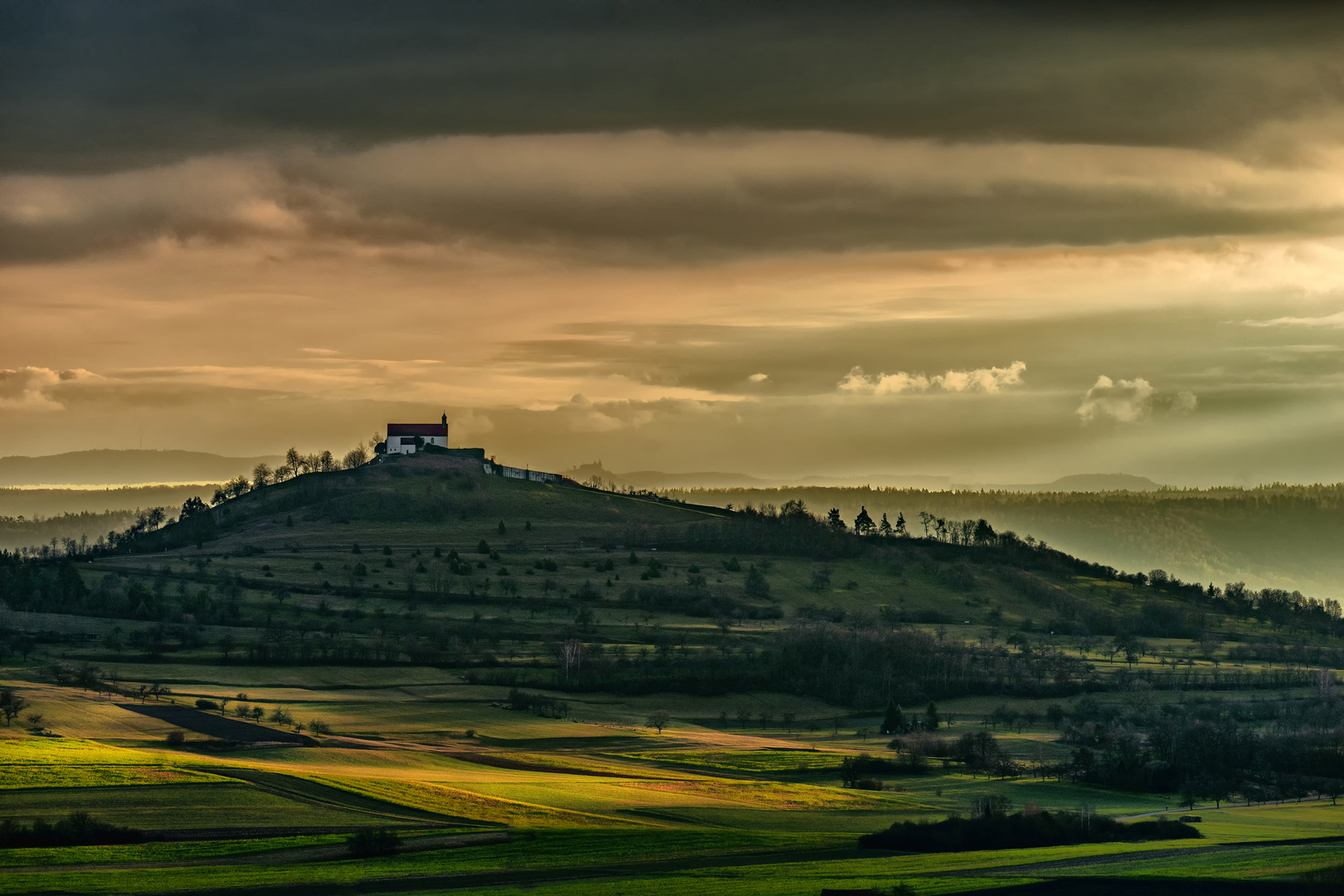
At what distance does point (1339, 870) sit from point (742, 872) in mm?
37845

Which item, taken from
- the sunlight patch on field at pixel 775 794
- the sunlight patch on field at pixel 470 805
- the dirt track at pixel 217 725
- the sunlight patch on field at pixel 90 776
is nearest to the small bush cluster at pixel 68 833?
the sunlight patch on field at pixel 90 776

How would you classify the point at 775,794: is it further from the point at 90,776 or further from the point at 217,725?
the point at 217,725

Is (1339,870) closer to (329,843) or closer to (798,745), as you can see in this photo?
(329,843)

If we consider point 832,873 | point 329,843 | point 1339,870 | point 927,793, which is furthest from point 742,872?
point 927,793

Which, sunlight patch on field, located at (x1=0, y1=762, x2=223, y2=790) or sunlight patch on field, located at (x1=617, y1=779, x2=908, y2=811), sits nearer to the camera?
sunlight patch on field, located at (x1=0, y1=762, x2=223, y2=790)

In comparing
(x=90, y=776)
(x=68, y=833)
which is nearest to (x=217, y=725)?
(x=90, y=776)

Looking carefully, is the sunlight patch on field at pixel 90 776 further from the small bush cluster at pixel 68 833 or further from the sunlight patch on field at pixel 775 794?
the sunlight patch on field at pixel 775 794

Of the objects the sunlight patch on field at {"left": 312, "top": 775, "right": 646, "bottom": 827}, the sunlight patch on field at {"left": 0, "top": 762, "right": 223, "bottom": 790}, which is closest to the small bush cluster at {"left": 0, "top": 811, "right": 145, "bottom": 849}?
the sunlight patch on field at {"left": 0, "top": 762, "right": 223, "bottom": 790}

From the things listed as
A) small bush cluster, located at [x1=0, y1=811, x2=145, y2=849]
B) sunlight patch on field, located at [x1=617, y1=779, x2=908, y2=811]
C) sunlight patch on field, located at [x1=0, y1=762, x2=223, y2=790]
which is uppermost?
sunlight patch on field, located at [x1=0, y1=762, x2=223, y2=790]

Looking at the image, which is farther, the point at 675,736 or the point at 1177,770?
the point at 675,736

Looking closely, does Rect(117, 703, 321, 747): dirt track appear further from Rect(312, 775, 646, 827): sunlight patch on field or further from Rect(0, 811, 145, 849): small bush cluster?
Rect(0, 811, 145, 849): small bush cluster

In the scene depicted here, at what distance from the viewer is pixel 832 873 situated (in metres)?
99.4

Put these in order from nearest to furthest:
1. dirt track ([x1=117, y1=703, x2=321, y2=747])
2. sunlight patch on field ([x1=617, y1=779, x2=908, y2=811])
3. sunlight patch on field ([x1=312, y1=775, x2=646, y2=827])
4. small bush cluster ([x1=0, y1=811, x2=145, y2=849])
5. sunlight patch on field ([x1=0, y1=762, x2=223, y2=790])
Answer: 1. small bush cluster ([x1=0, y1=811, x2=145, y2=849])
2. sunlight patch on field ([x1=312, y1=775, x2=646, y2=827])
3. sunlight patch on field ([x1=0, y1=762, x2=223, y2=790])
4. sunlight patch on field ([x1=617, y1=779, x2=908, y2=811])
5. dirt track ([x1=117, y1=703, x2=321, y2=747])

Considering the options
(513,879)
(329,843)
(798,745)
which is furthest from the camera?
(798,745)
